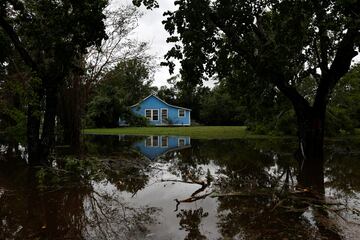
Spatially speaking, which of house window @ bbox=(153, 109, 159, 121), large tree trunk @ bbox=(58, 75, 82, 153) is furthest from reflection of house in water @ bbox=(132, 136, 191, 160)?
house window @ bbox=(153, 109, 159, 121)

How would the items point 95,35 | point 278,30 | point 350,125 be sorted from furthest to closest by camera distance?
point 350,125 → point 278,30 → point 95,35

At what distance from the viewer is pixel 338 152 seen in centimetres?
1451

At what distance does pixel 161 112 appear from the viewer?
45969 mm

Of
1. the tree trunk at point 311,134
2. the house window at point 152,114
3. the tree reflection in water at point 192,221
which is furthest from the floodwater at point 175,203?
the house window at point 152,114

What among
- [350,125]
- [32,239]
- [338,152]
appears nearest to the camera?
[32,239]

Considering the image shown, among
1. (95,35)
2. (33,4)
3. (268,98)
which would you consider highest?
(33,4)

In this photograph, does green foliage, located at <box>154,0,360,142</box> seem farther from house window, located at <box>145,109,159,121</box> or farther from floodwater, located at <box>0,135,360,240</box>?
house window, located at <box>145,109,159,121</box>

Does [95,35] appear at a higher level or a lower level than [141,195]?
higher

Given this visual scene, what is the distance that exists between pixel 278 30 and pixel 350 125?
1644cm

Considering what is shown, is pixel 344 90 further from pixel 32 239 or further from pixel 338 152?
pixel 32 239

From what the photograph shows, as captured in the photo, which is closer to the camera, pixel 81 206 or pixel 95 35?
pixel 81 206

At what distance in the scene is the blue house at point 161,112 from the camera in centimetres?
4578

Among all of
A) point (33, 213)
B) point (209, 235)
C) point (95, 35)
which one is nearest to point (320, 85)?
point (95, 35)

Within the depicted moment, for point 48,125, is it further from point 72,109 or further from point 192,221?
point 192,221
